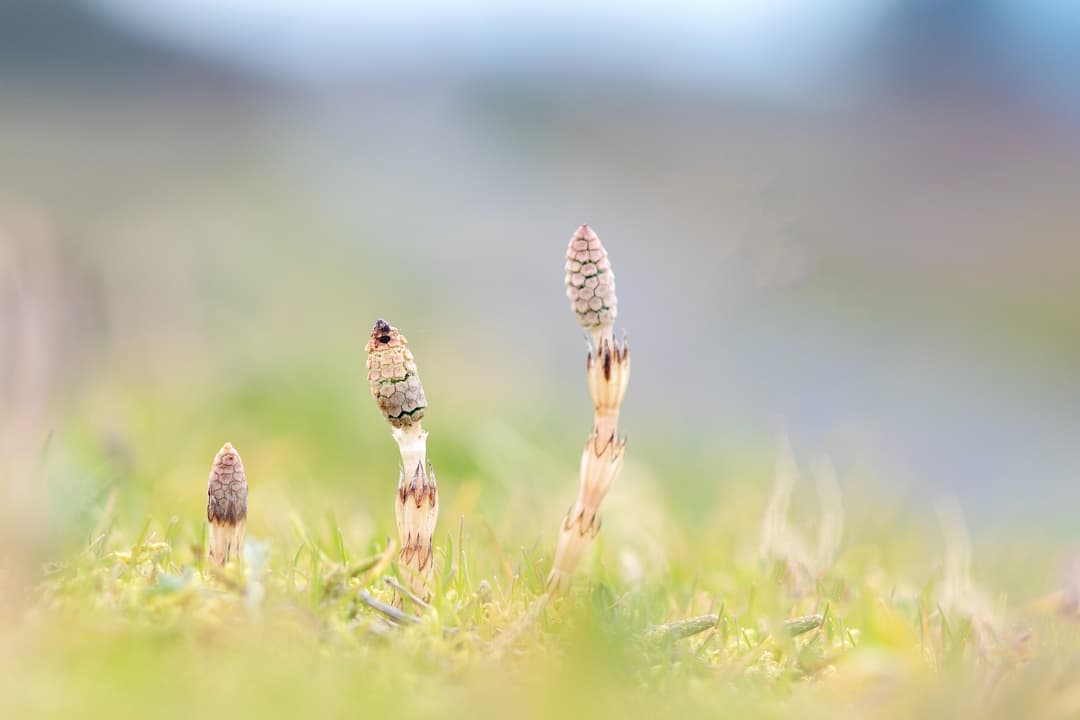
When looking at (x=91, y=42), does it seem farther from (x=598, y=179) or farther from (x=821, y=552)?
(x=821, y=552)

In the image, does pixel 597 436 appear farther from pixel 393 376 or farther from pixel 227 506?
pixel 227 506

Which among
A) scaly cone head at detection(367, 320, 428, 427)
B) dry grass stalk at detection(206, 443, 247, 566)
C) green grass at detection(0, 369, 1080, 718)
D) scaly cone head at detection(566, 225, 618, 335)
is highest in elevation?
scaly cone head at detection(566, 225, 618, 335)

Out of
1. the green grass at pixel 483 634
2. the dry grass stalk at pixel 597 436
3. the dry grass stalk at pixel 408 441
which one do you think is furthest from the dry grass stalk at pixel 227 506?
the dry grass stalk at pixel 597 436

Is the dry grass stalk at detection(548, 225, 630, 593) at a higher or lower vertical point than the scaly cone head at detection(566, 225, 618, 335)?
lower

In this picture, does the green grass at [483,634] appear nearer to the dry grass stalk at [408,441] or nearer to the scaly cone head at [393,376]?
the dry grass stalk at [408,441]

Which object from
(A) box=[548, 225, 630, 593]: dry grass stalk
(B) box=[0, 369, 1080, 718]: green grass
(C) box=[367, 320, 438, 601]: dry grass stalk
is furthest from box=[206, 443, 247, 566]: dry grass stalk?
(A) box=[548, 225, 630, 593]: dry grass stalk

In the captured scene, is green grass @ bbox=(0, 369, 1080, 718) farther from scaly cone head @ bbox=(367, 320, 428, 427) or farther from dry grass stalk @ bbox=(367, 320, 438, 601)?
scaly cone head @ bbox=(367, 320, 428, 427)

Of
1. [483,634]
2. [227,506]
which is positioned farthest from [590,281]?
[227,506]
